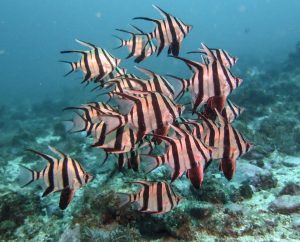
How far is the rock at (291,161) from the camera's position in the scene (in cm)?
941

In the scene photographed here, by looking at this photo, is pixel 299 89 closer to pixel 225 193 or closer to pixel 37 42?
pixel 225 193

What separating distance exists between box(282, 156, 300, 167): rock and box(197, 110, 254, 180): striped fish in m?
6.43

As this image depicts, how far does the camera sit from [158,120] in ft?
10.8

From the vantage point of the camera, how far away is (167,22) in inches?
165

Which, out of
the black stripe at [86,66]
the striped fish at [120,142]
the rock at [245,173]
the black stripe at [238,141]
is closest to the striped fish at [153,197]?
the striped fish at [120,142]

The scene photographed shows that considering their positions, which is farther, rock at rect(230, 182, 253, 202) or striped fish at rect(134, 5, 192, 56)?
rock at rect(230, 182, 253, 202)

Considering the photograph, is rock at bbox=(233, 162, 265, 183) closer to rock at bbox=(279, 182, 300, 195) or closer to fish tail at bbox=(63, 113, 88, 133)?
rock at bbox=(279, 182, 300, 195)

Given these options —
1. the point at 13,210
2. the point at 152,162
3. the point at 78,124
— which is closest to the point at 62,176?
the point at 78,124

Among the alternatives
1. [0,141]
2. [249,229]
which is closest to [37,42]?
[0,141]

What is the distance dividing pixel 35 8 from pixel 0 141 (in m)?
173

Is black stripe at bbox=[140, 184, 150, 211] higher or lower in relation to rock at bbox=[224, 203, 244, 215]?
higher

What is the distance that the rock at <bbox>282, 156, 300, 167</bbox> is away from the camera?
941 centimetres

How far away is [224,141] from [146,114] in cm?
93

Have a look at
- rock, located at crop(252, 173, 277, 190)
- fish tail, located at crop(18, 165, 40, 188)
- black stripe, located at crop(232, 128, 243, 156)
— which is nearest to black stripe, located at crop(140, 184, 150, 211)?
fish tail, located at crop(18, 165, 40, 188)
